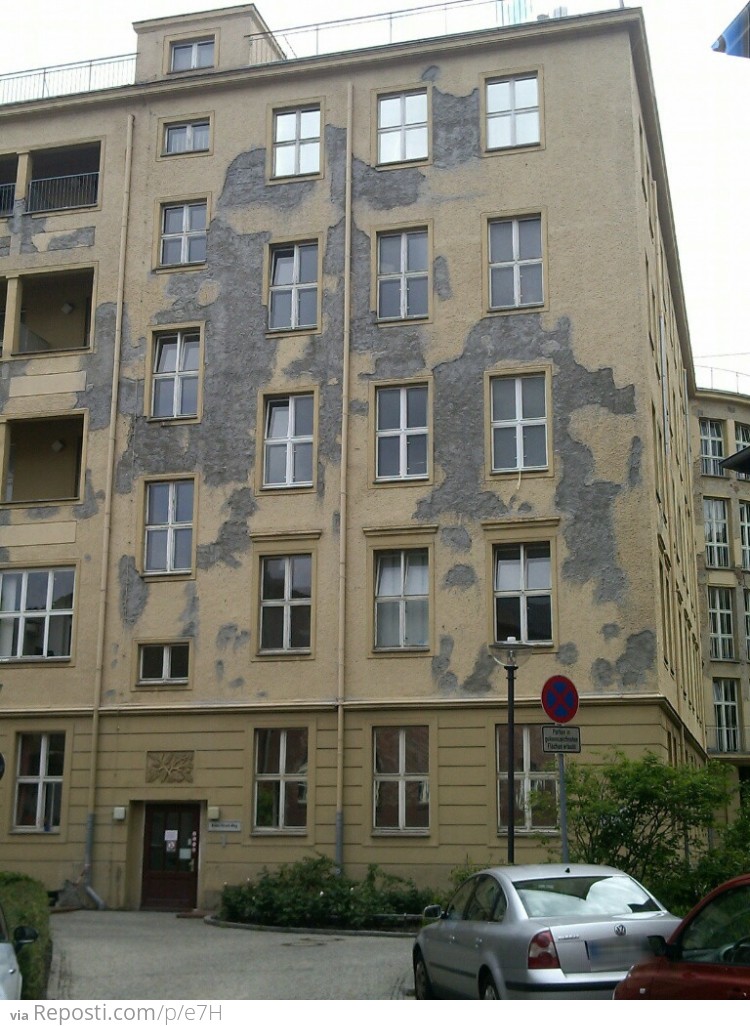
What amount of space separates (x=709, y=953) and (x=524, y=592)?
62.3 ft

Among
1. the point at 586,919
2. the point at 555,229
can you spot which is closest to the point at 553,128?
the point at 555,229

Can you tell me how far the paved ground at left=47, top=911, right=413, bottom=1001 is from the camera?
567 inches

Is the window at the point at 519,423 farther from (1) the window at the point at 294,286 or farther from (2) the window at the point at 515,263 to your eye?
(1) the window at the point at 294,286

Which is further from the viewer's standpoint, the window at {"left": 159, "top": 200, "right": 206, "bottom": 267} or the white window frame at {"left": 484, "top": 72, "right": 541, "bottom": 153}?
the window at {"left": 159, "top": 200, "right": 206, "bottom": 267}

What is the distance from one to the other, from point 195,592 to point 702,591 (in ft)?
125

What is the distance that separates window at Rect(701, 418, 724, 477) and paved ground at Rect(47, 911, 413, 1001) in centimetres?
4465

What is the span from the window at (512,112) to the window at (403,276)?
2.79 metres

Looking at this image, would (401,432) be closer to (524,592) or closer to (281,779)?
(524,592)

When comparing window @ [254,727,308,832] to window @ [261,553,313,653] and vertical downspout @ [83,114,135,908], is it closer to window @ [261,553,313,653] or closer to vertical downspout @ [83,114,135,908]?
window @ [261,553,313,653]

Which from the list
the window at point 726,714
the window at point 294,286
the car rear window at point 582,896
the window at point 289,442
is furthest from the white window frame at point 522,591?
the window at point 726,714

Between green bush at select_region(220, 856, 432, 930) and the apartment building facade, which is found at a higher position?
the apartment building facade

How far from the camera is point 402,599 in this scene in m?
27.6

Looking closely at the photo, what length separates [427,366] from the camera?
28.6 m

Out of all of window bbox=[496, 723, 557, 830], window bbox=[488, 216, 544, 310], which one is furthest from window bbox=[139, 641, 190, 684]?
window bbox=[488, 216, 544, 310]
